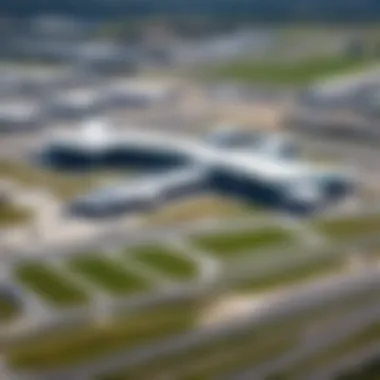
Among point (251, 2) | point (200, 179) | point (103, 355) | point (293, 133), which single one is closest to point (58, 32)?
point (251, 2)

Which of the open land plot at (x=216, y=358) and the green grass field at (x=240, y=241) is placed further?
the green grass field at (x=240, y=241)

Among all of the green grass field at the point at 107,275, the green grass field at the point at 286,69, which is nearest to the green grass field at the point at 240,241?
the green grass field at the point at 107,275

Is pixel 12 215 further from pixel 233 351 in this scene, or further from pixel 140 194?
pixel 233 351

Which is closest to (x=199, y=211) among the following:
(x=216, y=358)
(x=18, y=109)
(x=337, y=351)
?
(x=216, y=358)

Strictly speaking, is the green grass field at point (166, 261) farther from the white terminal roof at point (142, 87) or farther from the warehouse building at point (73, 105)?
the white terminal roof at point (142, 87)

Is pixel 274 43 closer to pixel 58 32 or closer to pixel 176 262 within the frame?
pixel 58 32
